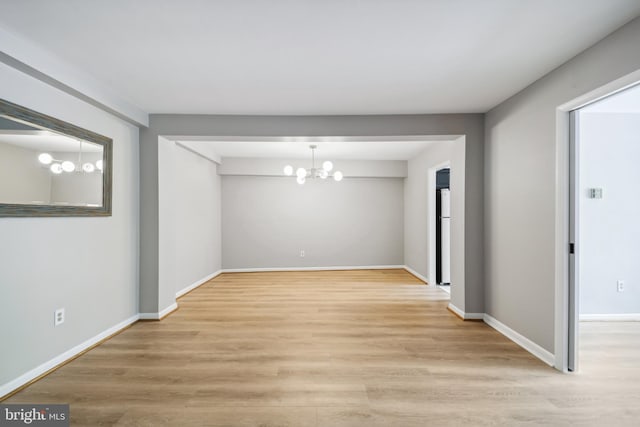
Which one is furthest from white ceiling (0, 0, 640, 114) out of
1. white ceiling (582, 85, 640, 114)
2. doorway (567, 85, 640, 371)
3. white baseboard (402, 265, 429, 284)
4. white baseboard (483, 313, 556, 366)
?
white baseboard (402, 265, 429, 284)

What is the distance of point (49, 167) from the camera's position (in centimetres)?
250

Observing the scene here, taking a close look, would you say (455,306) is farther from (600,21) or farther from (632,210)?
(600,21)

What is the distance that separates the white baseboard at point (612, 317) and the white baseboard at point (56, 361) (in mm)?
5345

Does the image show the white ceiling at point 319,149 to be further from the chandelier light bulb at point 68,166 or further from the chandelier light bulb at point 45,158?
the chandelier light bulb at point 45,158

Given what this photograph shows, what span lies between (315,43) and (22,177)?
234 cm

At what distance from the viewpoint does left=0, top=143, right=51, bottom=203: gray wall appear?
7.06 feet

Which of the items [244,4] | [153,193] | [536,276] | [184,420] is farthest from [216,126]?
[536,276]

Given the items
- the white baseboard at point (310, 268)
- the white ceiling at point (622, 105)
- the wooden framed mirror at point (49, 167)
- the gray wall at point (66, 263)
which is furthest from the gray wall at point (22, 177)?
the white ceiling at point (622, 105)

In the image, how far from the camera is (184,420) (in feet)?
6.29

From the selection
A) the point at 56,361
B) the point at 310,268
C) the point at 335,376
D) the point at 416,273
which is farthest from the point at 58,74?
the point at 416,273

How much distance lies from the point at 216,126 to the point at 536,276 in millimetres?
3704

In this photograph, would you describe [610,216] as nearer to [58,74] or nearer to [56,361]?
[58,74]

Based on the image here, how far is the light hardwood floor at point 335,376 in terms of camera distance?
6.46ft

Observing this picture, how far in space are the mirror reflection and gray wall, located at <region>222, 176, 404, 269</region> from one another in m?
3.85
